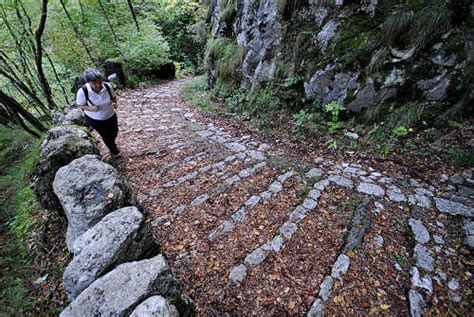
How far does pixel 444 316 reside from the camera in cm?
171

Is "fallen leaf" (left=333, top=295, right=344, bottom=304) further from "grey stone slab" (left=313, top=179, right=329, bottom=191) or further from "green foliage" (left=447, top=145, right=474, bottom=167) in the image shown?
"green foliage" (left=447, top=145, right=474, bottom=167)

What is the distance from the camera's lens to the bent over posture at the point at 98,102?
320cm

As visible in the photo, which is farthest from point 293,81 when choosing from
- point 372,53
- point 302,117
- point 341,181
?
point 341,181

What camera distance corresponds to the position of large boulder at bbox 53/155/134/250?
6.80 ft

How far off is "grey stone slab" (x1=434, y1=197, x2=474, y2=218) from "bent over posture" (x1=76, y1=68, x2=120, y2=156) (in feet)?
15.6

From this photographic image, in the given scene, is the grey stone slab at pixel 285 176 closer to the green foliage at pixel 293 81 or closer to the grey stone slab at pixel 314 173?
the grey stone slab at pixel 314 173

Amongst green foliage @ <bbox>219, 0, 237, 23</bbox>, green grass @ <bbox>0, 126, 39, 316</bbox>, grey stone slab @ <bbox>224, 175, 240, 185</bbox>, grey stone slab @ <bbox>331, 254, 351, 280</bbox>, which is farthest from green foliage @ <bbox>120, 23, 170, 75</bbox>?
grey stone slab @ <bbox>331, 254, 351, 280</bbox>

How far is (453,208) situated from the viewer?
2555 mm

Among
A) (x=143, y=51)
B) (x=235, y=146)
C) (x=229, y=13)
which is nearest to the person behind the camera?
(x=235, y=146)

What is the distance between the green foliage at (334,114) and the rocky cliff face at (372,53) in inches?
5.2

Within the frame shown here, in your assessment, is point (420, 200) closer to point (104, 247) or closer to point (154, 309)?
point (154, 309)

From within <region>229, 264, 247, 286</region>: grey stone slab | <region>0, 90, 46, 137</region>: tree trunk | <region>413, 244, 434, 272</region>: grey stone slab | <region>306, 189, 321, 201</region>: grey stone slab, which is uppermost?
<region>229, 264, 247, 286</region>: grey stone slab

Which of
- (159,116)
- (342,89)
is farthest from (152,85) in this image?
(342,89)

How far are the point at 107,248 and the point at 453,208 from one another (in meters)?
3.63
